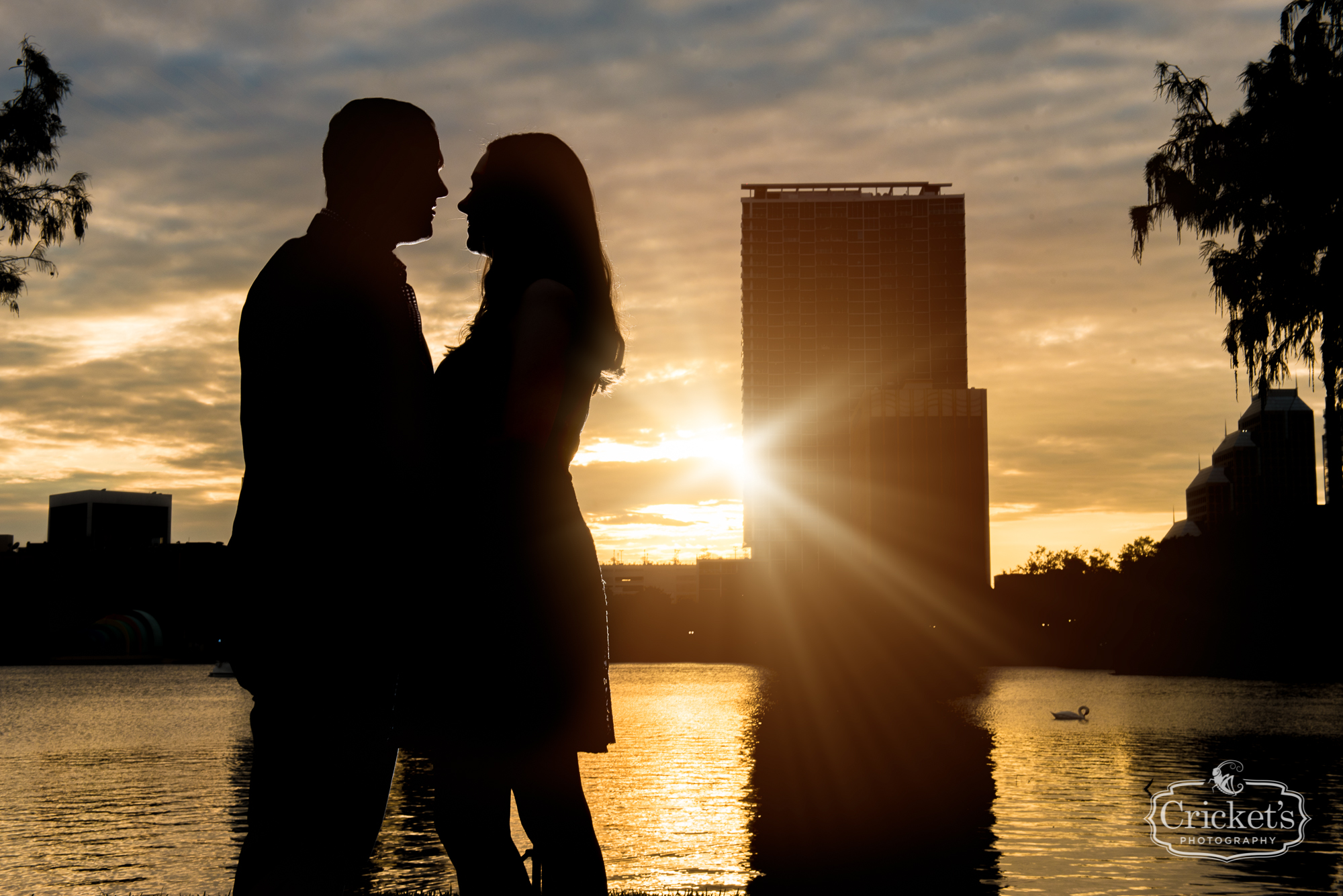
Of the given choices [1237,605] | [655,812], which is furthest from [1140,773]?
[1237,605]

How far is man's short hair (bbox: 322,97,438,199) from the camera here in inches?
109

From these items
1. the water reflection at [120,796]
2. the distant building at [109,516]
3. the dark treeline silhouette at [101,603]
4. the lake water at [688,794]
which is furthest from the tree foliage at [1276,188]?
the distant building at [109,516]

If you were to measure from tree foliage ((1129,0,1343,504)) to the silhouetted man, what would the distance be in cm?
1465

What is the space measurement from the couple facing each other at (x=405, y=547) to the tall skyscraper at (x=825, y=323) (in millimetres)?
189877

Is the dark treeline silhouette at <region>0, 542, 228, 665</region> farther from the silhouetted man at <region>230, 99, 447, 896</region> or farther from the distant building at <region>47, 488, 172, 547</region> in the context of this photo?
the silhouetted man at <region>230, 99, 447, 896</region>

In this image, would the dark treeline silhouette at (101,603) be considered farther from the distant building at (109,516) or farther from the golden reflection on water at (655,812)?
the golden reflection on water at (655,812)

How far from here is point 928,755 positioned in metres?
23.7

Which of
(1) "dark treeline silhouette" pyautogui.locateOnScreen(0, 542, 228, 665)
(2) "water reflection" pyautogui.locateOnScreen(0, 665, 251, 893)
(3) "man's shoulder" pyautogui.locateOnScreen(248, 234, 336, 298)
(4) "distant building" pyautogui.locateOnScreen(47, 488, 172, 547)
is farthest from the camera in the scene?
(4) "distant building" pyautogui.locateOnScreen(47, 488, 172, 547)

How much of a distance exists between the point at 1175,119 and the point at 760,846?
1126 centimetres

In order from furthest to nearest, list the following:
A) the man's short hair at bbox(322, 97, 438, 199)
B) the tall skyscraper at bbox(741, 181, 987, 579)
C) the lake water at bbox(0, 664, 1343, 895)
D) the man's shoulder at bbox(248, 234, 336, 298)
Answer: the tall skyscraper at bbox(741, 181, 987, 579), the lake water at bbox(0, 664, 1343, 895), the man's short hair at bbox(322, 97, 438, 199), the man's shoulder at bbox(248, 234, 336, 298)

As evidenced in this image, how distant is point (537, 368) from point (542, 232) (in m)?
0.41

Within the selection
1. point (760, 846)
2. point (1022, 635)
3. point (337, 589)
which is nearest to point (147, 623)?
point (1022, 635)

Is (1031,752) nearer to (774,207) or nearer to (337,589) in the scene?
(337,589)

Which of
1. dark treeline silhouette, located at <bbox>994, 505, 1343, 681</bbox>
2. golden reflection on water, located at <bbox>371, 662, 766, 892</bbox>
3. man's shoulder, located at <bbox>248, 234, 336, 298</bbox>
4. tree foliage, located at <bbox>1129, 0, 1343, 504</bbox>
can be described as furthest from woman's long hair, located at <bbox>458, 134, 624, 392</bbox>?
dark treeline silhouette, located at <bbox>994, 505, 1343, 681</bbox>
